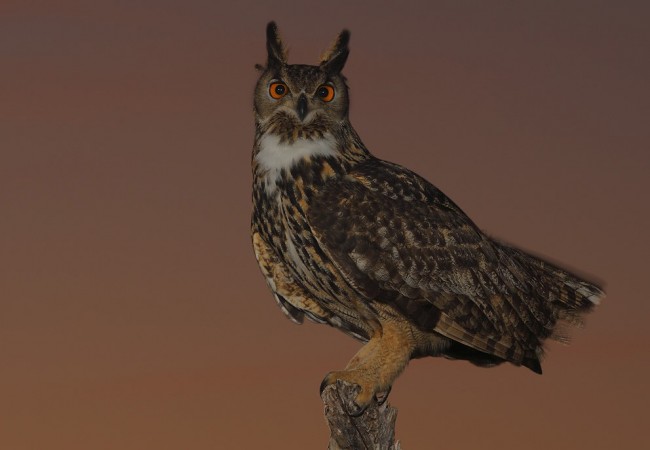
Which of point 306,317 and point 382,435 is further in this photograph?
point 306,317

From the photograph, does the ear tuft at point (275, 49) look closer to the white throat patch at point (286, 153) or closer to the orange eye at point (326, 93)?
the orange eye at point (326, 93)

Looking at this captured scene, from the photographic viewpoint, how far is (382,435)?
6504mm

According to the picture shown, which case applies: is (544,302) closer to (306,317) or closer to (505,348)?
(505,348)

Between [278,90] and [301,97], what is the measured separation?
21 cm

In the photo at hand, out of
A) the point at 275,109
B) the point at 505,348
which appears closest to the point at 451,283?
the point at 505,348

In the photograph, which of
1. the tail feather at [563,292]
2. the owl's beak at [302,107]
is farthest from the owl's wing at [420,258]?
the owl's beak at [302,107]

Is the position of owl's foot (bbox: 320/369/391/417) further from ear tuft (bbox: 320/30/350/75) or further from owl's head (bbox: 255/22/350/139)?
ear tuft (bbox: 320/30/350/75)

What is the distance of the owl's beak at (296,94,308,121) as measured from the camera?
6.57 m

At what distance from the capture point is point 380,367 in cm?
652

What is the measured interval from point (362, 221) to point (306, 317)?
3.64 feet

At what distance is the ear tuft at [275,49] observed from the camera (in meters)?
6.98

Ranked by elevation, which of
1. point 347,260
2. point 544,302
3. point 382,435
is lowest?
point 382,435

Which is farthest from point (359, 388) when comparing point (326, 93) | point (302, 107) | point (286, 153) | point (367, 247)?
point (326, 93)

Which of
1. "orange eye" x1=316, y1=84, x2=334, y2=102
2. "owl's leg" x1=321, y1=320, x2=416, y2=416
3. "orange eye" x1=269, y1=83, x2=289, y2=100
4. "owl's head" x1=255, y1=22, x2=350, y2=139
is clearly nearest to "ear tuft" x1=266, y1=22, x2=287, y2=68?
"owl's head" x1=255, y1=22, x2=350, y2=139
